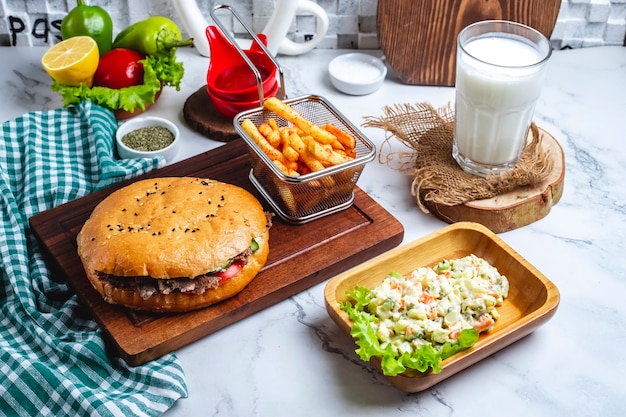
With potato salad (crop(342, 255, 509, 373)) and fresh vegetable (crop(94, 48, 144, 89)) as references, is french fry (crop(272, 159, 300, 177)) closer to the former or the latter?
potato salad (crop(342, 255, 509, 373))

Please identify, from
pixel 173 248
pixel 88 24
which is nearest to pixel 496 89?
pixel 173 248

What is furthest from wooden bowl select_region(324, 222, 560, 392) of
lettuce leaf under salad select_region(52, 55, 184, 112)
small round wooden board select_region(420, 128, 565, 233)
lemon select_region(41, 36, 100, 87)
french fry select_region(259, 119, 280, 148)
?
lemon select_region(41, 36, 100, 87)

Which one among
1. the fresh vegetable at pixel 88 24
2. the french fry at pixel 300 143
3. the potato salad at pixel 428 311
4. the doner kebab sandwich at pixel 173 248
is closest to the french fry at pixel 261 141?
the french fry at pixel 300 143

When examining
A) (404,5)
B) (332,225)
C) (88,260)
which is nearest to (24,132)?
(88,260)

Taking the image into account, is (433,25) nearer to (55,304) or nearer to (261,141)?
(261,141)

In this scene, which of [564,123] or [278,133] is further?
[564,123]

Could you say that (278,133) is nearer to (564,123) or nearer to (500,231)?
(500,231)

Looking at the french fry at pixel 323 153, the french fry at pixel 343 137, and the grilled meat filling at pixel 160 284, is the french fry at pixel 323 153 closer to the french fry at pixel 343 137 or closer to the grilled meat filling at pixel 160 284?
the french fry at pixel 343 137
